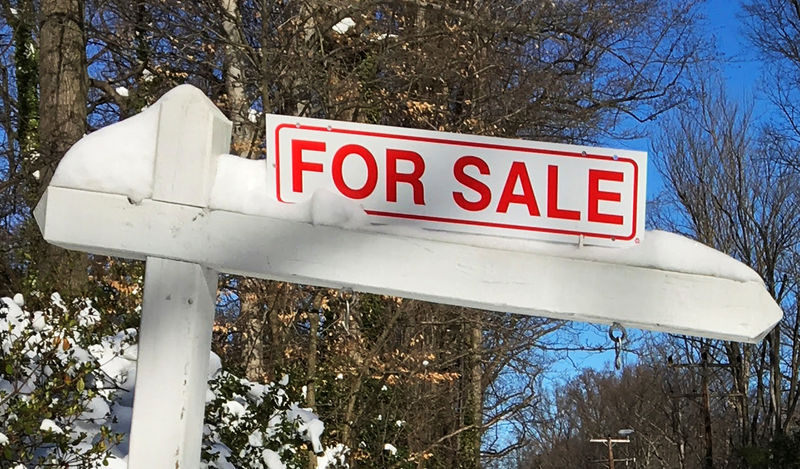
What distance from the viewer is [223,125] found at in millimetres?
2773

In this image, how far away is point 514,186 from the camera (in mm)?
2633

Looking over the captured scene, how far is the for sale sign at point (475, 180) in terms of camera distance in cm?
263

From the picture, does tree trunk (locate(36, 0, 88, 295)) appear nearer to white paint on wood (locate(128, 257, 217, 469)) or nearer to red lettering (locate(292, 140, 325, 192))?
white paint on wood (locate(128, 257, 217, 469))

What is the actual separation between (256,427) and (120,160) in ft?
11.4

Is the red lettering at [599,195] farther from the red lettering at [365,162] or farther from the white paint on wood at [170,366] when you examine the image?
the white paint on wood at [170,366]

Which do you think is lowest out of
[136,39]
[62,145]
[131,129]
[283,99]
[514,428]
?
[514,428]

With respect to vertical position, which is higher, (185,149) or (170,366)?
(185,149)

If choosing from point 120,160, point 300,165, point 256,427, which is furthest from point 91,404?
point 300,165

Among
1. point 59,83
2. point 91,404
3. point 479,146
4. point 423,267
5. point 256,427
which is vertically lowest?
point 256,427

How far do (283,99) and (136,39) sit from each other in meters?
3.05

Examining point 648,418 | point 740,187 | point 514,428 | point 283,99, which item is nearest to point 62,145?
point 283,99

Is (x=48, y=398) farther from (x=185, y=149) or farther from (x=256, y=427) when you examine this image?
(x=256, y=427)

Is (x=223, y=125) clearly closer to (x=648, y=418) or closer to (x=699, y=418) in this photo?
(x=699, y=418)

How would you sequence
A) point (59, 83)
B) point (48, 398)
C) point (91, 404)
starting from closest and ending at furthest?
point (48, 398) < point (91, 404) < point (59, 83)
